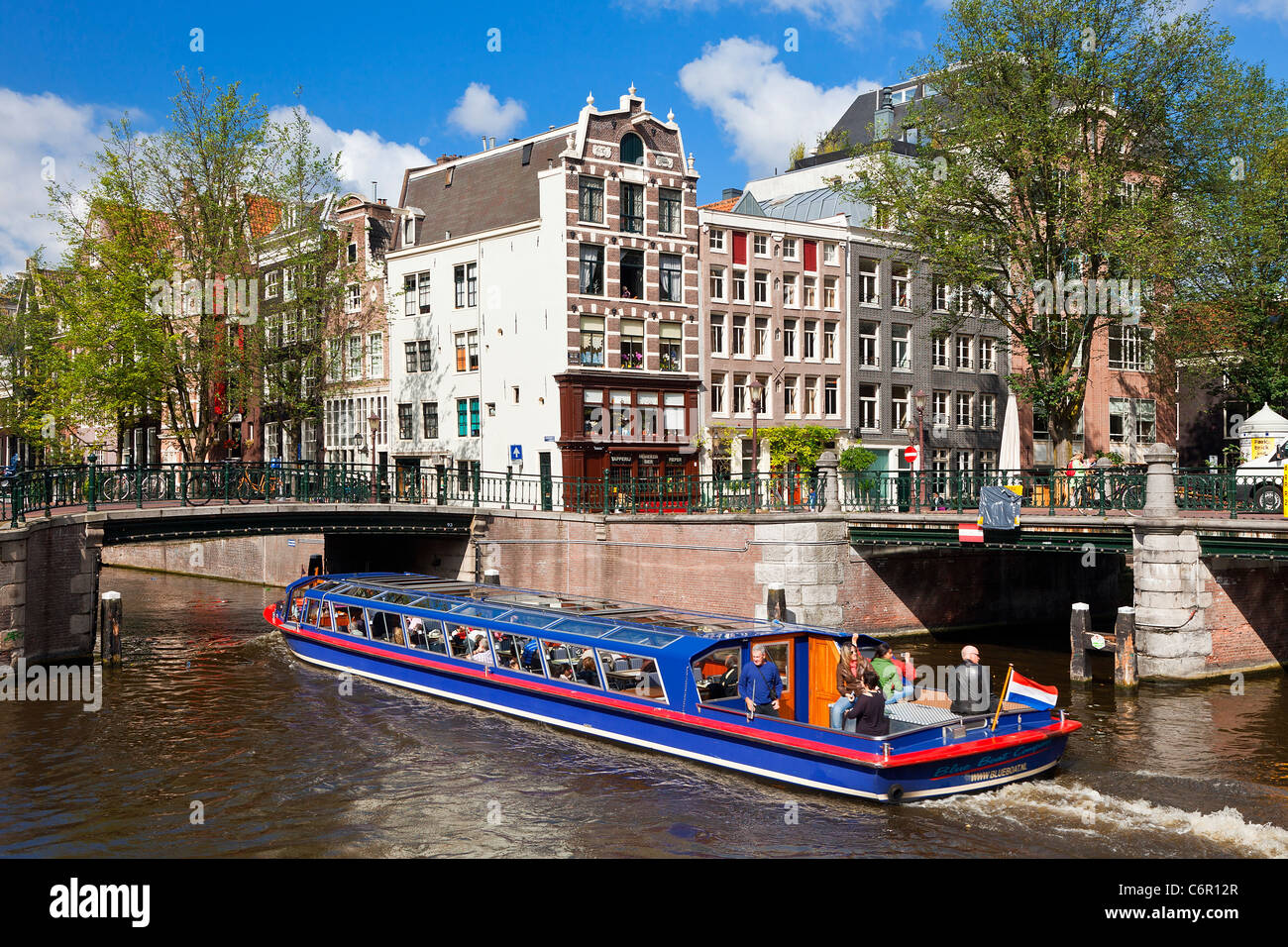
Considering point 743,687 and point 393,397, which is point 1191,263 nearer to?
point 743,687

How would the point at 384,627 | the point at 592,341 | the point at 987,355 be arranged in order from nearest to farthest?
the point at 384,627
the point at 592,341
the point at 987,355

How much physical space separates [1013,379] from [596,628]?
65.1 ft

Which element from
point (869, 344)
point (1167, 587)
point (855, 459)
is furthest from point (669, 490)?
point (869, 344)

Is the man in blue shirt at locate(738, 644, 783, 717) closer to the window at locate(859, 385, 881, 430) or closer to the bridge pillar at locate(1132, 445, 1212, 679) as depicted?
the bridge pillar at locate(1132, 445, 1212, 679)

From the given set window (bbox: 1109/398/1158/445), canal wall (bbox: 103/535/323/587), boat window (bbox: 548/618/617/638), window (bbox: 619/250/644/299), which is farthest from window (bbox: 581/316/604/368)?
window (bbox: 1109/398/1158/445)

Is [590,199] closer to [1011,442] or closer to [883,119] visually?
[1011,442]

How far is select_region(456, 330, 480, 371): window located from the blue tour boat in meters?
21.3

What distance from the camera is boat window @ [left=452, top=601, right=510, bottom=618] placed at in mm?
25422

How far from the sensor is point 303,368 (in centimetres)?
4809

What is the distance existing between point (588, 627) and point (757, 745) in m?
5.31

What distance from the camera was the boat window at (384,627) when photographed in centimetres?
2808

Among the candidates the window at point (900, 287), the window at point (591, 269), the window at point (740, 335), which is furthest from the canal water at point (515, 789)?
the window at point (900, 287)

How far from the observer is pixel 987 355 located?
192ft
